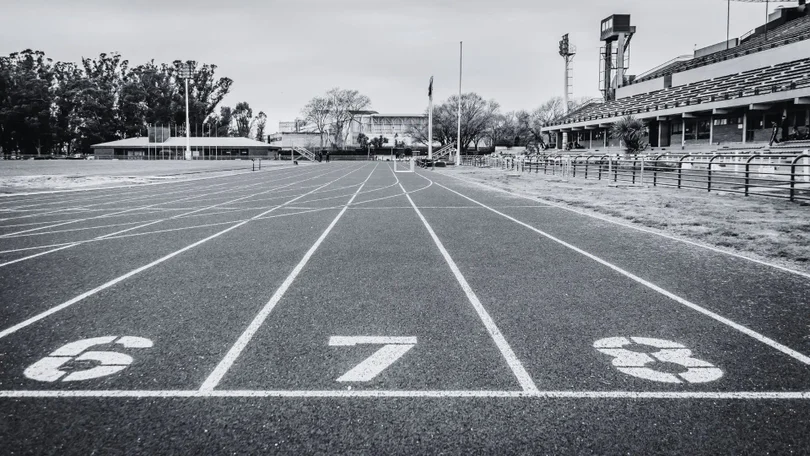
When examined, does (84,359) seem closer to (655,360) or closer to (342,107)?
(655,360)

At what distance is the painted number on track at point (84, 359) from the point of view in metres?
3.95

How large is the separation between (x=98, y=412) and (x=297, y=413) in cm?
116

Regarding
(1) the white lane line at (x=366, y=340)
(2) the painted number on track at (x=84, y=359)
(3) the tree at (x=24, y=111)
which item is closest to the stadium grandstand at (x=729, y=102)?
(1) the white lane line at (x=366, y=340)

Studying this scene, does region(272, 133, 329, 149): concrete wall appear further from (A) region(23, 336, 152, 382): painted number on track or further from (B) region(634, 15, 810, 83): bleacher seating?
(A) region(23, 336, 152, 382): painted number on track

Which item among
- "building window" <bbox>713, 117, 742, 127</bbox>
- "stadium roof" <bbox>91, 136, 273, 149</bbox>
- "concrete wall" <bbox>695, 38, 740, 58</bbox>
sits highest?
"concrete wall" <bbox>695, 38, 740, 58</bbox>

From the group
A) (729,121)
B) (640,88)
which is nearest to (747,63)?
(729,121)

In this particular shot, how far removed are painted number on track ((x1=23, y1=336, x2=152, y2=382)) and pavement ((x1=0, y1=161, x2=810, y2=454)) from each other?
20 millimetres

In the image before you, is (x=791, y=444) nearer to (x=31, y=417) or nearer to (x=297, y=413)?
(x=297, y=413)

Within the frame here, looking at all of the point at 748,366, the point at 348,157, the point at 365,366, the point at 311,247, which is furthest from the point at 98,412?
the point at 348,157

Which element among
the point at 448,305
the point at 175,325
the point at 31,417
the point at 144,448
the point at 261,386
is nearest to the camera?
the point at 144,448

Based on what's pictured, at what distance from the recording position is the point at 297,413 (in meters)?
3.40

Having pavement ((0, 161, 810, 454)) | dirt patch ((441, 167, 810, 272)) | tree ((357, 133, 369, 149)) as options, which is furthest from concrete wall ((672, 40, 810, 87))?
tree ((357, 133, 369, 149))

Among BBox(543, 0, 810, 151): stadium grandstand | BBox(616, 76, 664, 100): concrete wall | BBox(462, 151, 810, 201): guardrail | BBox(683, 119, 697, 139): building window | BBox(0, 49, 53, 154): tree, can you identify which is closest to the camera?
BBox(462, 151, 810, 201): guardrail

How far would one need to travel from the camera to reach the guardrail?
52.8 ft
